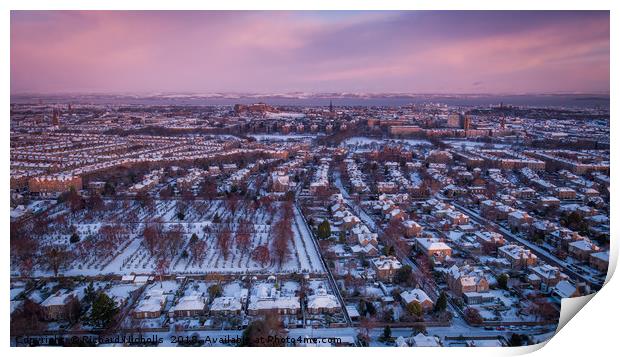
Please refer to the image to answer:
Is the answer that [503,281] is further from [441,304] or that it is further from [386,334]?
[386,334]

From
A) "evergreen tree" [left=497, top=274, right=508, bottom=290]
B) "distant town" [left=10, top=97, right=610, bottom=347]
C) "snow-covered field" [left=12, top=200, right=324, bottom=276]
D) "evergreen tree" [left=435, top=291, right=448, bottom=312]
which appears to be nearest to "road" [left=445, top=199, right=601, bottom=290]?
"distant town" [left=10, top=97, right=610, bottom=347]

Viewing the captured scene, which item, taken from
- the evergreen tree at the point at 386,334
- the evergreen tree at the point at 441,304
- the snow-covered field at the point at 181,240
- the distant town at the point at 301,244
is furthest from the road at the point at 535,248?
the snow-covered field at the point at 181,240

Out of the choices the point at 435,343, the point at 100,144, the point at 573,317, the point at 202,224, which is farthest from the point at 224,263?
the point at 100,144

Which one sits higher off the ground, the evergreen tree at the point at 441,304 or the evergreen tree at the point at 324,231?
the evergreen tree at the point at 324,231

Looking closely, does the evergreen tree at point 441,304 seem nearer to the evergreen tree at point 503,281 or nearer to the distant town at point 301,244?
the distant town at point 301,244

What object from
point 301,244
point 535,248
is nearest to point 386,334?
point 301,244

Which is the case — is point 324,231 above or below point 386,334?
above

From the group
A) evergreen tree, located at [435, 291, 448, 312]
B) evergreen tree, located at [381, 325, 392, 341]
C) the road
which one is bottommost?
evergreen tree, located at [381, 325, 392, 341]

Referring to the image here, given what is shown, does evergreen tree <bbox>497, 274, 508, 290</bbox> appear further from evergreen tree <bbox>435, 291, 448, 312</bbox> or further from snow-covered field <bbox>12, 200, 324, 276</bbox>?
snow-covered field <bbox>12, 200, 324, 276</bbox>

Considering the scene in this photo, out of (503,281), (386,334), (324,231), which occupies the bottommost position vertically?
(386,334)
